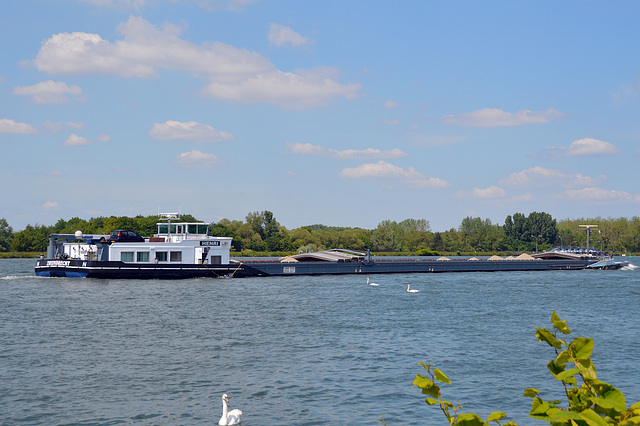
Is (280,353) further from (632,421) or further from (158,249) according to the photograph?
(158,249)

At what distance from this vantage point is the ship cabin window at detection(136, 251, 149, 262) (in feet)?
250

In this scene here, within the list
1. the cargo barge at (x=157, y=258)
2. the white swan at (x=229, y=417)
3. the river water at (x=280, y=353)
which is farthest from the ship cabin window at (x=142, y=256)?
the white swan at (x=229, y=417)

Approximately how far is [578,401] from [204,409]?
668 inches

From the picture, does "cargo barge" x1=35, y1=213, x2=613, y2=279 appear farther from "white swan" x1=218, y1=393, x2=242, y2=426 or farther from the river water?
"white swan" x1=218, y1=393, x2=242, y2=426

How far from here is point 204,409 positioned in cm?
2041

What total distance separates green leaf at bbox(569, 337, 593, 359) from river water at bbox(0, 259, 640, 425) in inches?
302

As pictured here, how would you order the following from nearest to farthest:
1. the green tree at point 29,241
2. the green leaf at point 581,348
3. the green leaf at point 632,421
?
1. the green leaf at point 632,421
2. the green leaf at point 581,348
3. the green tree at point 29,241

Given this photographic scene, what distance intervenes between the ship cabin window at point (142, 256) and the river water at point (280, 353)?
1440 centimetres

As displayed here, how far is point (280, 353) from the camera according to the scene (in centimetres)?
3058

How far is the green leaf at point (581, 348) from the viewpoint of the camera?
560 cm

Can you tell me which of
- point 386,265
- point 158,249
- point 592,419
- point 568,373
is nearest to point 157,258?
point 158,249

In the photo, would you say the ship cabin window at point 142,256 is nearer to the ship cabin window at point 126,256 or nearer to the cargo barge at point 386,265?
the ship cabin window at point 126,256

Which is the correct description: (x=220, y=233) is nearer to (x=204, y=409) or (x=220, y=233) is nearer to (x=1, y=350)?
(x=1, y=350)

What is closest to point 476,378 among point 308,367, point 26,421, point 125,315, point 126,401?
point 308,367
